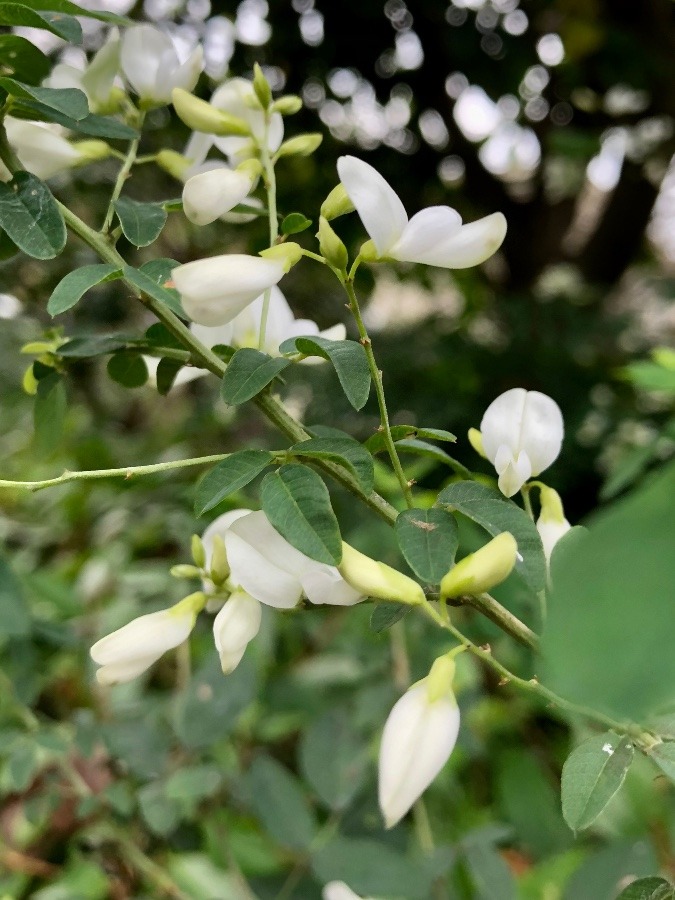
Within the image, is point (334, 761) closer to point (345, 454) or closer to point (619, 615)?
point (345, 454)

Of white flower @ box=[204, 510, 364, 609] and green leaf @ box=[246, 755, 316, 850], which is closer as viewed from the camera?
white flower @ box=[204, 510, 364, 609]

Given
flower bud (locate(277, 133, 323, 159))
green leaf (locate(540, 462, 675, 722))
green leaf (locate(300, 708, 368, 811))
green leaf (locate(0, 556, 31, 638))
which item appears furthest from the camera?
green leaf (locate(300, 708, 368, 811))

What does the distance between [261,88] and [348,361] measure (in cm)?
15

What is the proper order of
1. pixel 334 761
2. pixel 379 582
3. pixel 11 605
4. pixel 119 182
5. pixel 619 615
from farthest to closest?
pixel 334 761, pixel 11 605, pixel 119 182, pixel 379 582, pixel 619 615

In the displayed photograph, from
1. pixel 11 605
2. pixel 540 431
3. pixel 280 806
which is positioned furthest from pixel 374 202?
pixel 280 806

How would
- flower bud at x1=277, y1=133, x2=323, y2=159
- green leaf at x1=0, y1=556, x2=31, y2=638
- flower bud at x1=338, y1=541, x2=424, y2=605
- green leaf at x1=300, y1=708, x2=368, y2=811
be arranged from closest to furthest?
1. flower bud at x1=338, y1=541, x2=424, y2=605
2. flower bud at x1=277, y1=133, x2=323, y2=159
3. green leaf at x1=0, y1=556, x2=31, y2=638
4. green leaf at x1=300, y1=708, x2=368, y2=811

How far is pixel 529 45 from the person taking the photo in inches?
42.4

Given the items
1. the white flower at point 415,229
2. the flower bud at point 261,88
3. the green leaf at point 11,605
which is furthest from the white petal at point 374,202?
the green leaf at point 11,605

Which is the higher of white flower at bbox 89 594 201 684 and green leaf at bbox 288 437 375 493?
green leaf at bbox 288 437 375 493

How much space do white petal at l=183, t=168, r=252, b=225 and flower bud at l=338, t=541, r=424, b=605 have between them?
15 cm

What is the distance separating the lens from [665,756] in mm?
251

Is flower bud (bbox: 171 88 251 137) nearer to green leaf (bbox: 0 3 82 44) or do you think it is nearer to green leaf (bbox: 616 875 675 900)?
green leaf (bbox: 0 3 82 44)

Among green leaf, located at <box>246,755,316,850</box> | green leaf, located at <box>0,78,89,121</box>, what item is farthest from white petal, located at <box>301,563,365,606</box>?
green leaf, located at <box>246,755,316,850</box>

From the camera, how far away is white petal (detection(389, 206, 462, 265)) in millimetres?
260
